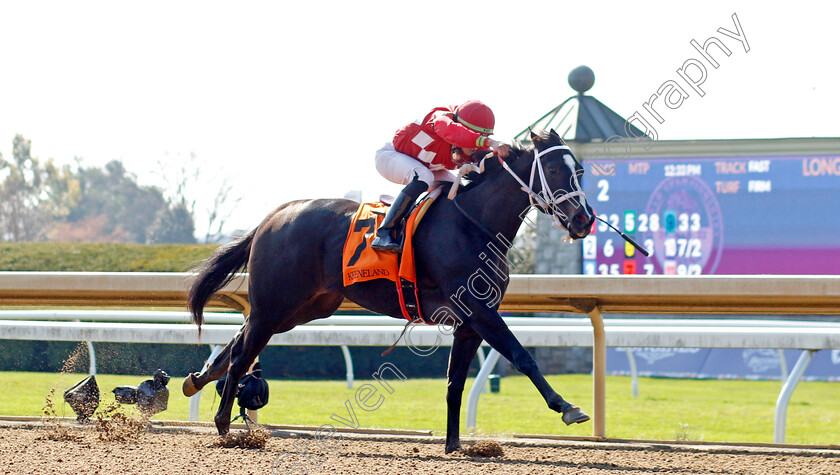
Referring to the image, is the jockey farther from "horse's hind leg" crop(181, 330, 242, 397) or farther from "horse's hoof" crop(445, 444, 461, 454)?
"horse's hind leg" crop(181, 330, 242, 397)

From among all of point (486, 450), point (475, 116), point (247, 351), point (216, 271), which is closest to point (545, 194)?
point (475, 116)

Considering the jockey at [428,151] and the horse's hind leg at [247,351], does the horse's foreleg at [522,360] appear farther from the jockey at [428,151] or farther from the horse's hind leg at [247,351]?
the horse's hind leg at [247,351]

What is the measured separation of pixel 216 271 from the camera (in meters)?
4.92

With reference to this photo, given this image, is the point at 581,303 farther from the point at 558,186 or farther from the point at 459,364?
the point at 558,186

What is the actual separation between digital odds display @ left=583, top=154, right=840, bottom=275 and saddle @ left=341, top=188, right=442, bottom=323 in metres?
6.50

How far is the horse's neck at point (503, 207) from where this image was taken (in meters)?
4.18

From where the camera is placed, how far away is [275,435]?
482 cm

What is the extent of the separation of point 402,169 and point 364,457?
1.37 meters

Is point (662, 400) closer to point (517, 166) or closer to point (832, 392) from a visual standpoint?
point (832, 392)

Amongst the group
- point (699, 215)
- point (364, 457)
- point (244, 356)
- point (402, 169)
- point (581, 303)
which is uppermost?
point (699, 215)

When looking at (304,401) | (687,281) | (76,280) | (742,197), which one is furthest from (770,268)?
(76,280)

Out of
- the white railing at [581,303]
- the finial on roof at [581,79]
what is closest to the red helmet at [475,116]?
the white railing at [581,303]

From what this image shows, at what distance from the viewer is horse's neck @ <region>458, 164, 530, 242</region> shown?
13.7 ft

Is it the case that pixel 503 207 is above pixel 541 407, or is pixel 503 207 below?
above
